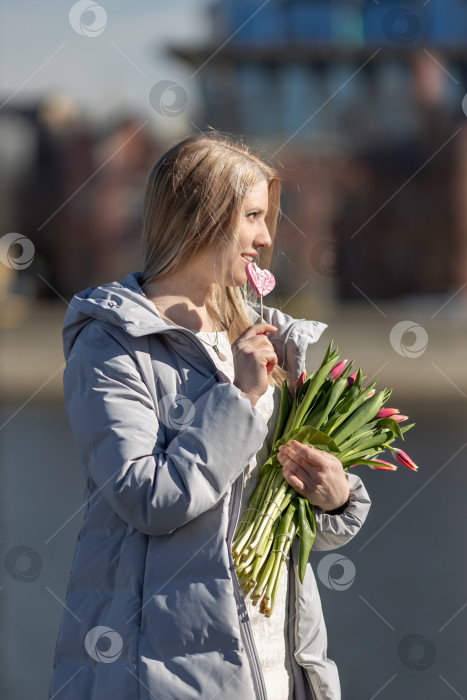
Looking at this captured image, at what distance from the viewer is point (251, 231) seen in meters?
1.93

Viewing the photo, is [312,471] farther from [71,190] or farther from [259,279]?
[71,190]

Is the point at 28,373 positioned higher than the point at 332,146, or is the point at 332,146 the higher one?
the point at 332,146

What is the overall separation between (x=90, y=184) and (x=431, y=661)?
35.7 meters

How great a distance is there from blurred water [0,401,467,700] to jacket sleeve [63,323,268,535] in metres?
1.34

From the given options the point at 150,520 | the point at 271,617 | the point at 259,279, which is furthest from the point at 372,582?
the point at 150,520

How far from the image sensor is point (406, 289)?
38.2 m

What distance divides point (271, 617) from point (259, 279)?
661 millimetres

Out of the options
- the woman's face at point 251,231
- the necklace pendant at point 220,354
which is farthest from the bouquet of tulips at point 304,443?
the woman's face at point 251,231

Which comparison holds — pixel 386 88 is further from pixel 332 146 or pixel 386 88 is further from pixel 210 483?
pixel 210 483

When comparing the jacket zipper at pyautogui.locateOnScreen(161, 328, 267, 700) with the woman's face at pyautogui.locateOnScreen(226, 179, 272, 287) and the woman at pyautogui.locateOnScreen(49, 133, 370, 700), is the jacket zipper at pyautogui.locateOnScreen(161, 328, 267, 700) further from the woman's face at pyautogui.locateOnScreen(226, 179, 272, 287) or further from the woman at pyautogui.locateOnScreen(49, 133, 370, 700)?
the woman's face at pyautogui.locateOnScreen(226, 179, 272, 287)

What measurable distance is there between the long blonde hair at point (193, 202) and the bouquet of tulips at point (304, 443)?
0.32 meters

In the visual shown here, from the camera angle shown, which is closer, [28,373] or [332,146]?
[28,373]

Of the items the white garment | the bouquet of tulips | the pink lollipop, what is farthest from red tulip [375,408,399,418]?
the pink lollipop

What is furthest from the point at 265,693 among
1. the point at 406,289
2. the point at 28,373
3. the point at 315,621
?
the point at 406,289
